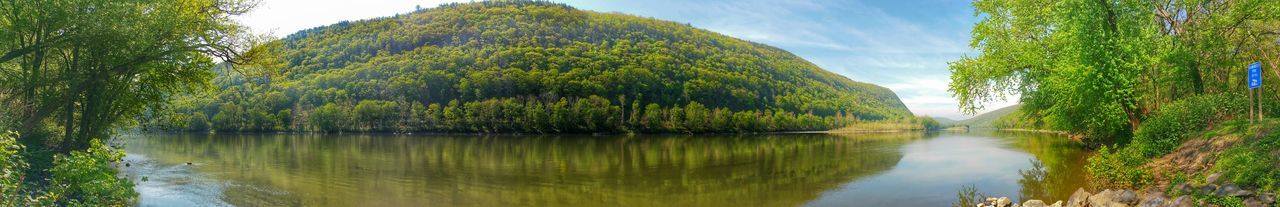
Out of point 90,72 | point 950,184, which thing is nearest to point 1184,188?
point 950,184

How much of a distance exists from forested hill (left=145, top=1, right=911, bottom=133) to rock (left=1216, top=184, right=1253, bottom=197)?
4475 inches

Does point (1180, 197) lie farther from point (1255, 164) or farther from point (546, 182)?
point (546, 182)

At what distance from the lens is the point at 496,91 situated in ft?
470

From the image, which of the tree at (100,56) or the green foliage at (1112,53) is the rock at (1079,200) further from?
the tree at (100,56)

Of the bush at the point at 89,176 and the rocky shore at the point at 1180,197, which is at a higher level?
the bush at the point at 89,176

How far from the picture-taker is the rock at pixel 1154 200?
12.5m

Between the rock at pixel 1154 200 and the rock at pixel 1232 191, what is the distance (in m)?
0.89

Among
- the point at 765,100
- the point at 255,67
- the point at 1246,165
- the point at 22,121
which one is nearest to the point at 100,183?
the point at 22,121

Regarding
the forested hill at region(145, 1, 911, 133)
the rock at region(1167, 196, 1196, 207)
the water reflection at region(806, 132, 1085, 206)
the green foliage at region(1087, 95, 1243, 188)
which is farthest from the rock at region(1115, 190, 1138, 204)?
the forested hill at region(145, 1, 911, 133)

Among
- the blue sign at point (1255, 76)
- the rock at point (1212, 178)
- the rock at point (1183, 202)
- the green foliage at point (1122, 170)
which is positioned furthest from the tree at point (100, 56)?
the blue sign at point (1255, 76)

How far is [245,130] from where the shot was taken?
13350cm

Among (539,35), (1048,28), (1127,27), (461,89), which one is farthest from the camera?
(539,35)

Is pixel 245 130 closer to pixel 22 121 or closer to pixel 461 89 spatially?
pixel 461 89

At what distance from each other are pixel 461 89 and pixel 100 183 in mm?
137309
